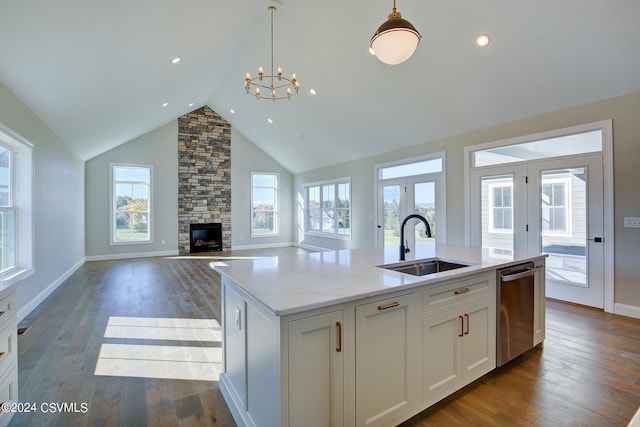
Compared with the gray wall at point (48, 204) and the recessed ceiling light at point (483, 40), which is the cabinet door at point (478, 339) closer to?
the recessed ceiling light at point (483, 40)

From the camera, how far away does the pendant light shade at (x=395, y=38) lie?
188 centimetres

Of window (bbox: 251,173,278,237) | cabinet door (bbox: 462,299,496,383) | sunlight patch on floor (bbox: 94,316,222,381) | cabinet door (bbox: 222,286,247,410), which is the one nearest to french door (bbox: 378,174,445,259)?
cabinet door (bbox: 462,299,496,383)

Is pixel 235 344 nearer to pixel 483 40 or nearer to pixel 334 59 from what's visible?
pixel 483 40

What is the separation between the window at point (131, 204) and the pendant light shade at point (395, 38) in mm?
7911

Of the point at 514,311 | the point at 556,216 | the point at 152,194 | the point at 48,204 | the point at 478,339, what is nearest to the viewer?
the point at 478,339

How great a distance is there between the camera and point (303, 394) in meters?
1.29

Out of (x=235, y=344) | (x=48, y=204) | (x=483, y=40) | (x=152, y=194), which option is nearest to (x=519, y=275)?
(x=235, y=344)

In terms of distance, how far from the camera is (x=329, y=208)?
8.87 m

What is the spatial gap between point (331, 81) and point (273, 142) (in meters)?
3.91

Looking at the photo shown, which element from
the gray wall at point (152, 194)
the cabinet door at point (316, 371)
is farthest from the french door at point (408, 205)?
the gray wall at point (152, 194)

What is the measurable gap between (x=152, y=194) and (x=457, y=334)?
27.5ft

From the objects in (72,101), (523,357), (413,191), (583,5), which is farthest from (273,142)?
(523,357)

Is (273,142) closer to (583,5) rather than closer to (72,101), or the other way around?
(72,101)

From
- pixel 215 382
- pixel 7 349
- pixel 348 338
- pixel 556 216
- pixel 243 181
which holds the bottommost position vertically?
pixel 215 382
